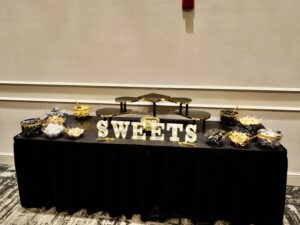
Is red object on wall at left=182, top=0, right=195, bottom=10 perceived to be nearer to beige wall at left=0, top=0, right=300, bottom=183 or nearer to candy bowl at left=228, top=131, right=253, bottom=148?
beige wall at left=0, top=0, right=300, bottom=183

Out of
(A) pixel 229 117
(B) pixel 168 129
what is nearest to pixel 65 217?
(B) pixel 168 129

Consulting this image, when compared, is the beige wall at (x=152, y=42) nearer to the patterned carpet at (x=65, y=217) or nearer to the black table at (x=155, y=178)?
the black table at (x=155, y=178)

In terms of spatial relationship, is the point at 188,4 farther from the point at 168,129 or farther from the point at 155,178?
the point at 155,178

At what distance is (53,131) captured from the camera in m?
1.80

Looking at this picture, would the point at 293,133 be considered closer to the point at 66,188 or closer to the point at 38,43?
the point at 66,188

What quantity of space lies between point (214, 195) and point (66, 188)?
102cm

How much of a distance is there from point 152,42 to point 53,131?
105 cm

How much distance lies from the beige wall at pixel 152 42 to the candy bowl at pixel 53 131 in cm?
63

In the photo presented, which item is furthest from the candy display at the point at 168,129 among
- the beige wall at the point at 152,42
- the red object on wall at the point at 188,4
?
the red object on wall at the point at 188,4

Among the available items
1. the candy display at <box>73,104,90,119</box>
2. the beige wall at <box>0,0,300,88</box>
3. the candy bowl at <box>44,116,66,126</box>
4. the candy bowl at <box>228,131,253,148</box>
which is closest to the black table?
the candy bowl at <box>228,131,253,148</box>

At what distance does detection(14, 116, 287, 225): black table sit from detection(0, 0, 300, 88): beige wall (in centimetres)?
66

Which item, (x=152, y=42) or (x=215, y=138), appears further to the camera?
(x=152, y=42)

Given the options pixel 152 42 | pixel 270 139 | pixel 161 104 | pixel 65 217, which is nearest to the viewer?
pixel 270 139

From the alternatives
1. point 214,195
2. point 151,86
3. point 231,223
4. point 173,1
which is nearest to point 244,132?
point 214,195
